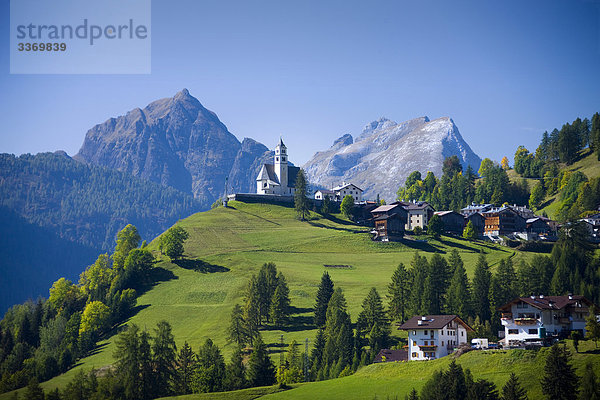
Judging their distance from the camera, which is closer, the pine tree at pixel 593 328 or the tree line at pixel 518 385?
the tree line at pixel 518 385

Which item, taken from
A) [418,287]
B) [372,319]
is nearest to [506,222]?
[418,287]

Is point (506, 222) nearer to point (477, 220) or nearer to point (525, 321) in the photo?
point (477, 220)

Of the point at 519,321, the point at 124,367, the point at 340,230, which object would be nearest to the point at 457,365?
the point at 519,321

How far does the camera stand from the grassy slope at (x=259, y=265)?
12112 centimetres

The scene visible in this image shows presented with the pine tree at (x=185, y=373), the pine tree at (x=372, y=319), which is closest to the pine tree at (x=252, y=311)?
the pine tree at (x=185, y=373)

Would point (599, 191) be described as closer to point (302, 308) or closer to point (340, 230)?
point (340, 230)

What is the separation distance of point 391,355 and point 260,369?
18298mm

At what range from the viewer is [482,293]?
10925 centimetres

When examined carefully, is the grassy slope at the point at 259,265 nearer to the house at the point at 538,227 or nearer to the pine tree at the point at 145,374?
the house at the point at 538,227

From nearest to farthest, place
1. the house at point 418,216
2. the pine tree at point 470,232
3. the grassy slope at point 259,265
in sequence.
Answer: the grassy slope at point 259,265, the pine tree at point 470,232, the house at point 418,216

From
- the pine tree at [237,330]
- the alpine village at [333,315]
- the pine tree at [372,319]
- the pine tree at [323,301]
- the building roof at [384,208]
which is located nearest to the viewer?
the alpine village at [333,315]

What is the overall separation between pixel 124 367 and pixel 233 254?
68946 mm

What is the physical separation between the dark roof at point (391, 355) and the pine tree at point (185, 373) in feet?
85.9

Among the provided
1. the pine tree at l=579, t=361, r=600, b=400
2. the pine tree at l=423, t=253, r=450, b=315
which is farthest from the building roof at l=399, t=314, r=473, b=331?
the pine tree at l=579, t=361, r=600, b=400
